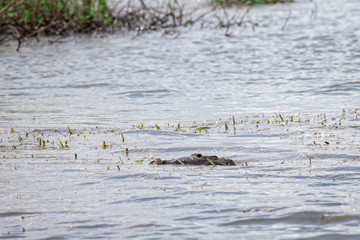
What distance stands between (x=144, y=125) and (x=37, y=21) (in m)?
12.2

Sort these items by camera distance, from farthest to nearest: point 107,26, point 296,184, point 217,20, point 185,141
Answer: point 217,20 < point 107,26 < point 185,141 < point 296,184

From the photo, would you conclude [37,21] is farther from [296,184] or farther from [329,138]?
[296,184]

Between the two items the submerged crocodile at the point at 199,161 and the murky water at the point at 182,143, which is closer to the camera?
the murky water at the point at 182,143

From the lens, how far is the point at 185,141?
7875 millimetres

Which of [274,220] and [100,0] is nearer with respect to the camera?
[274,220]

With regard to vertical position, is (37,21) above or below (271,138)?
above

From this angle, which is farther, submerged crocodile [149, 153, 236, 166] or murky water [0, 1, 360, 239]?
submerged crocodile [149, 153, 236, 166]

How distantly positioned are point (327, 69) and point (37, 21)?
9804 mm

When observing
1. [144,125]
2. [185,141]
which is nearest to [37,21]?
[144,125]

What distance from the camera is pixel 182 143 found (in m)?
7.75

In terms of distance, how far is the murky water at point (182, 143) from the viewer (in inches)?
192

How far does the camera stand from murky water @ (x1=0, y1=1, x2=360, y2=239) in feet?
16.0

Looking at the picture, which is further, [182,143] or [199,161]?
[182,143]

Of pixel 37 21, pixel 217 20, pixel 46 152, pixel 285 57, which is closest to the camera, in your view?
pixel 46 152
